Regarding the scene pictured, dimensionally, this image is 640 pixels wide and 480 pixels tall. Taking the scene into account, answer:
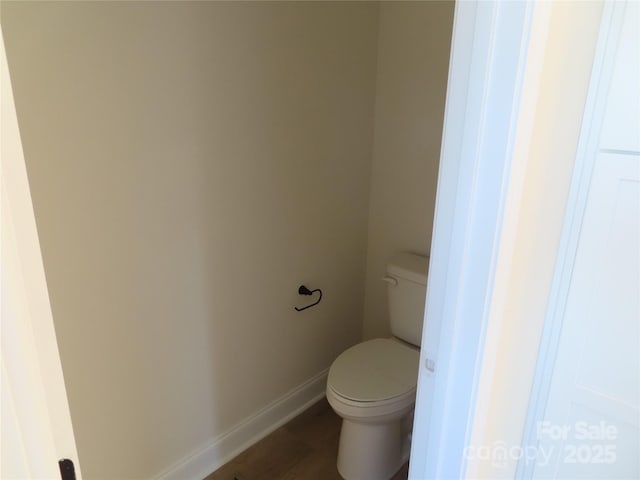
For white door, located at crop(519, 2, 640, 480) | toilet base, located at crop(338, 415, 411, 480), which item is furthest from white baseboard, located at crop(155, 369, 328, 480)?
white door, located at crop(519, 2, 640, 480)

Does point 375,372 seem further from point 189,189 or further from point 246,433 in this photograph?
point 189,189

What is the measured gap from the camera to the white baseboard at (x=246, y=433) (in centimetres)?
174

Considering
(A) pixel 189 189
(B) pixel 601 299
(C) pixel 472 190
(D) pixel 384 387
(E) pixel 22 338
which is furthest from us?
(D) pixel 384 387

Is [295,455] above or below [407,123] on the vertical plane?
below

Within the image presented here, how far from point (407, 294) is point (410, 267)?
0.39 ft

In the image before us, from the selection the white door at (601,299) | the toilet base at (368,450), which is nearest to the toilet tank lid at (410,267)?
the toilet base at (368,450)

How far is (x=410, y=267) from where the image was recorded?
1918 millimetres

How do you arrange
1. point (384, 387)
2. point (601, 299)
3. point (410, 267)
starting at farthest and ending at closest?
point (410, 267), point (384, 387), point (601, 299)

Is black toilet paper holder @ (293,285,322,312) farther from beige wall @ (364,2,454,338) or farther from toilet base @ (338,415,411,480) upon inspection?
toilet base @ (338,415,411,480)

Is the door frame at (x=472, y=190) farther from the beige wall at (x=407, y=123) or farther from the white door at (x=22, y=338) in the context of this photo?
the beige wall at (x=407, y=123)

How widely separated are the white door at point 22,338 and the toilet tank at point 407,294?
151 centimetres

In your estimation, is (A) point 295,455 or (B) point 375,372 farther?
(A) point 295,455

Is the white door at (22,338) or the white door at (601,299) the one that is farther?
the white door at (601,299)

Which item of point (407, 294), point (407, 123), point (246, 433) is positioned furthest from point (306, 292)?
point (407, 123)
